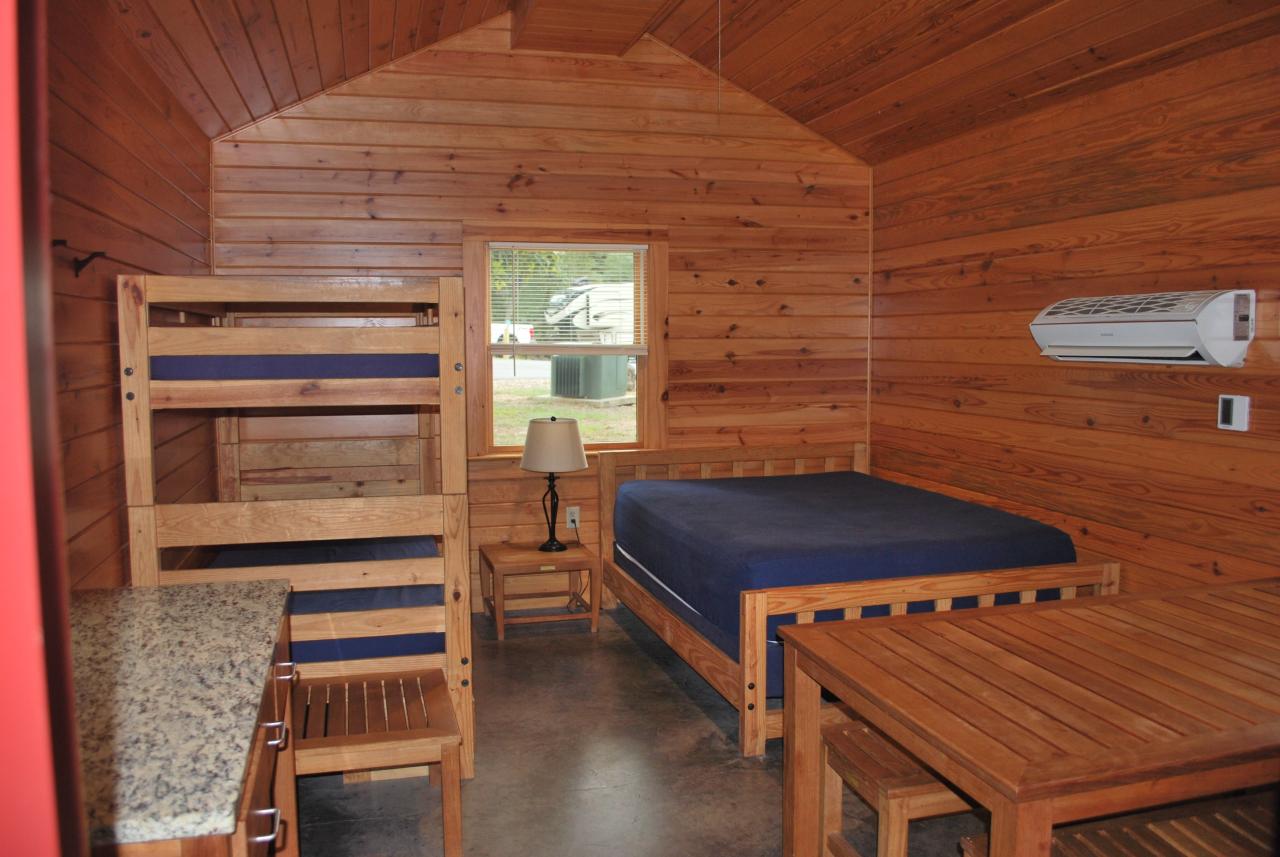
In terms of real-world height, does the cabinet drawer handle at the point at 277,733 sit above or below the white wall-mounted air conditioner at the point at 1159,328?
below

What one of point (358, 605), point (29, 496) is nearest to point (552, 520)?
point (358, 605)

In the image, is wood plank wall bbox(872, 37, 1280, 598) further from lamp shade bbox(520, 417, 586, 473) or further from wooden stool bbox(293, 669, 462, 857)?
wooden stool bbox(293, 669, 462, 857)

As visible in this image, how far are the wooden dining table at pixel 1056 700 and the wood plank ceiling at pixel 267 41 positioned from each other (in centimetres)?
243

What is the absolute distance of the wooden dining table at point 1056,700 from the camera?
5.12ft

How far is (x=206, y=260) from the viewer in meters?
4.33

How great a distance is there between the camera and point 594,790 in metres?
2.97

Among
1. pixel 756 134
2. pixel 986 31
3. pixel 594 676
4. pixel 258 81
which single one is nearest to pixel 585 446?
pixel 594 676

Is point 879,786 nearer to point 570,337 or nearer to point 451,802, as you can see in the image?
point 451,802

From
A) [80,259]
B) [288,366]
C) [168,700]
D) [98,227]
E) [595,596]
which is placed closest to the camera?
[168,700]

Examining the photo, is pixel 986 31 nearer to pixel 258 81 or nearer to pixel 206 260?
pixel 258 81

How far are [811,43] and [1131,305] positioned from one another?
1.83 m

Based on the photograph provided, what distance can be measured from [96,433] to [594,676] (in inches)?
81.8

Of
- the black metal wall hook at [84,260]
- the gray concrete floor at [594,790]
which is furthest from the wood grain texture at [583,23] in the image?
the gray concrete floor at [594,790]

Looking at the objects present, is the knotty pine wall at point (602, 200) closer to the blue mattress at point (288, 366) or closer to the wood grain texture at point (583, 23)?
the wood grain texture at point (583, 23)
